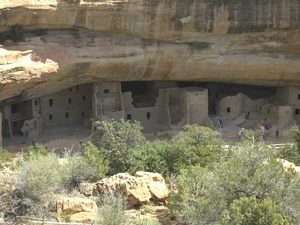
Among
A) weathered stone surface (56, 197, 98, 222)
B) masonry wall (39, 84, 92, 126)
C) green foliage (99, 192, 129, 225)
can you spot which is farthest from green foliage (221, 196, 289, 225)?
masonry wall (39, 84, 92, 126)

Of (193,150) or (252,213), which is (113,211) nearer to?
(252,213)

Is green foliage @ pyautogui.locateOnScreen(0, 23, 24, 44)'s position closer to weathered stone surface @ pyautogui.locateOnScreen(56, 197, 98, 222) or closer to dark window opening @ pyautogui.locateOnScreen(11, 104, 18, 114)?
dark window opening @ pyautogui.locateOnScreen(11, 104, 18, 114)

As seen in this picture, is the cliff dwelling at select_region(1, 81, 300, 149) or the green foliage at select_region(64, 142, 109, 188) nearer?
the green foliage at select_region(64, 142, 109, 188)

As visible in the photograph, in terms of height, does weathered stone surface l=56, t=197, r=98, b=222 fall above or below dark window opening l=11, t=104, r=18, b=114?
below

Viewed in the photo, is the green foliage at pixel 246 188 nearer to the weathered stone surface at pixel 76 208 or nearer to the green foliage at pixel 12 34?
the weathered stone surface at pixel 76 208

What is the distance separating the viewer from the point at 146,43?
70.0ft

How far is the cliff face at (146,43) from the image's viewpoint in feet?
62.4

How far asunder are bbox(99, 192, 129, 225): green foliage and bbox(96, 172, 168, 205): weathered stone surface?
344 millimetres

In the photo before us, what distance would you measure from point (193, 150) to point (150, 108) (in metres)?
7.02

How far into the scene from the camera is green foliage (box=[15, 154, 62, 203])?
43.2 ft

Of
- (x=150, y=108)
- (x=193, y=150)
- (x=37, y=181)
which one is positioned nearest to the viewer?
(x=37, y=181)

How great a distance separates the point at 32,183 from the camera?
43.4ft

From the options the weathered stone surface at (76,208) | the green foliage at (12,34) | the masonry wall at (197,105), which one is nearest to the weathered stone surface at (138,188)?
the weathered stone surface at (76,208)

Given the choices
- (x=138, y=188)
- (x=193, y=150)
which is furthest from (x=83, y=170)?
(x=193, y=150)
